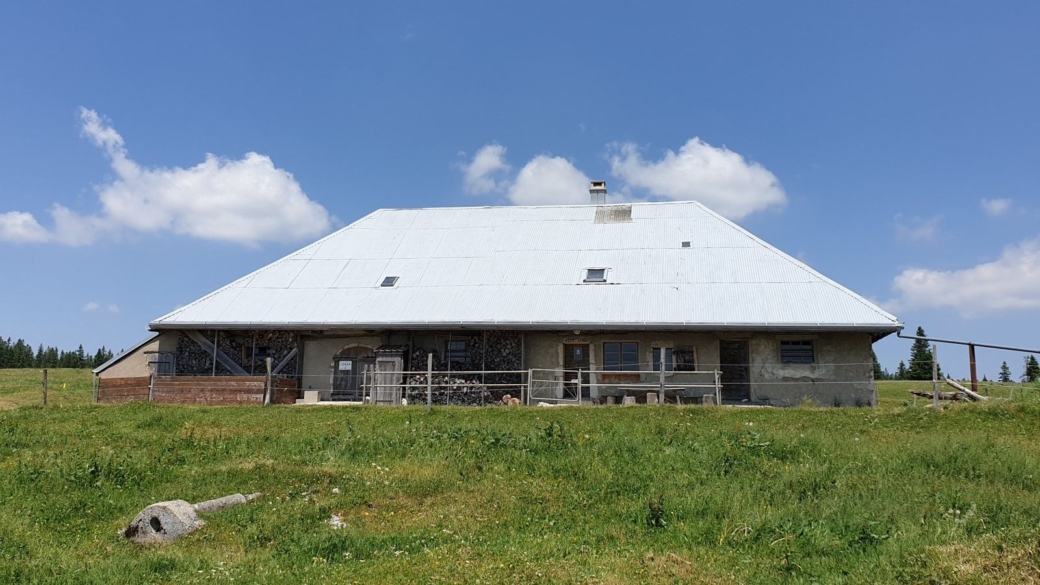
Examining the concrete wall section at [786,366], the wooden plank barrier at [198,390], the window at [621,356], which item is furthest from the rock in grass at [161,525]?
the window at [621,356]

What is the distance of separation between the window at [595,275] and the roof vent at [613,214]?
4393 mm

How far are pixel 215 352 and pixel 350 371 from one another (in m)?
4.52

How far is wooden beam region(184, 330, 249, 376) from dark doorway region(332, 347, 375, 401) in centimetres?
313

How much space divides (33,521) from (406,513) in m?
4.53

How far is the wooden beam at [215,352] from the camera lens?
26250 mm

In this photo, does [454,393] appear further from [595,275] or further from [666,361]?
[666,361]

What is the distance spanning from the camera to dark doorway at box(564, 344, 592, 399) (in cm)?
2444

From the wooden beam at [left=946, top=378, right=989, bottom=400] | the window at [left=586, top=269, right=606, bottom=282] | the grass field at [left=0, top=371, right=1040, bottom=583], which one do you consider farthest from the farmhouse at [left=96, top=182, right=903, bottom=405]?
the grass field at [left=0, top=371, right=1040, bottom=583]

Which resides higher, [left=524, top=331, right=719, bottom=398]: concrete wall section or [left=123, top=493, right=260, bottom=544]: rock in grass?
[left=524, top=331, right=719, bottom=398]: concrete wall section

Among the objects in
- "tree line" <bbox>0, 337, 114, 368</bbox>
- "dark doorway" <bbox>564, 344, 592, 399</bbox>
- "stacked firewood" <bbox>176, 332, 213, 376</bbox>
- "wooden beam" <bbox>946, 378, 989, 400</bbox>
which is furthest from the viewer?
"tree line" <bbox>0, 337, 114, 368</bbox>

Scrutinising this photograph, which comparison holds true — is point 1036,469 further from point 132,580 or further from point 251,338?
point 251,338

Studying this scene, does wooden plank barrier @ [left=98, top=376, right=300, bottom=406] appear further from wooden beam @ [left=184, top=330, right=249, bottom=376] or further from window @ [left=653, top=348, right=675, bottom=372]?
window @ [left=653, top=348, right=675, bottom=372]

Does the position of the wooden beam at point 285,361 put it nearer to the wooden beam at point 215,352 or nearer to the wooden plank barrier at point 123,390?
the wooden beam at point 215,352

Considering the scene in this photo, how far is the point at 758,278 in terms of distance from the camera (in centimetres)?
2497
